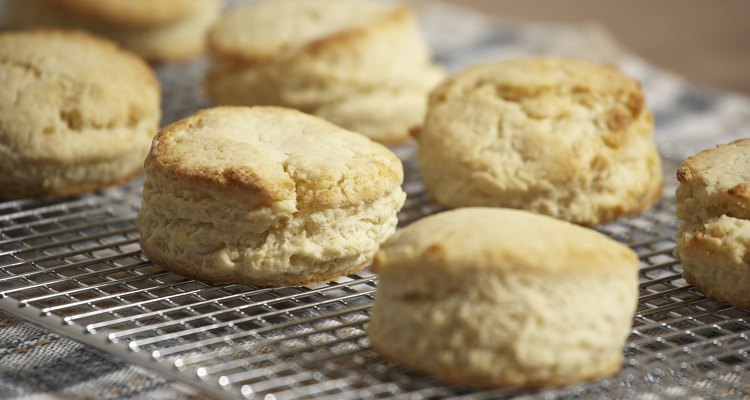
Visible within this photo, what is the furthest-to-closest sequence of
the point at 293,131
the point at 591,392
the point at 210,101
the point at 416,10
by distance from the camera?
the point at 416,10 → the point at 210,101 → the point at 293,131 → the point at 591,392

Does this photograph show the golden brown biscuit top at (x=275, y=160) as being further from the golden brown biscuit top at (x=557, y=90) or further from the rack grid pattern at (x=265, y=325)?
the golden brown biscuit top at (x=557, y=90)

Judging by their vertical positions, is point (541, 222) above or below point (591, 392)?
above

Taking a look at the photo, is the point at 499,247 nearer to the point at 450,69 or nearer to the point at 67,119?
the point at 67,119

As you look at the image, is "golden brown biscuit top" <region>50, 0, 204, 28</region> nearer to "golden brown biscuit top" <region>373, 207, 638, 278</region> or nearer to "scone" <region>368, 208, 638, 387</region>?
"golden brown biscuit top" <region>373, 207, 638, 278</region>

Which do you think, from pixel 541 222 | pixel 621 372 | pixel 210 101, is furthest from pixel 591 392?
pixel 210 101

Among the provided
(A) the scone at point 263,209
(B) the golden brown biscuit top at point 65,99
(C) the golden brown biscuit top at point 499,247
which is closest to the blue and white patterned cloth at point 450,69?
(A) the scone at point 263,209

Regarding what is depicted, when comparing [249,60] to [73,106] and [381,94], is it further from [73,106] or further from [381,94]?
[73,106]

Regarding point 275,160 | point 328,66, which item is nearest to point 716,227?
point 275,160

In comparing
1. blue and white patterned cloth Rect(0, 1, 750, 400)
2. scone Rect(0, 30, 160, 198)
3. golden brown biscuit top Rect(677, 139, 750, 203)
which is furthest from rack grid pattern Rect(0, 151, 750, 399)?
golden brown biscuit top Rect(677, 139, 750, 203)
